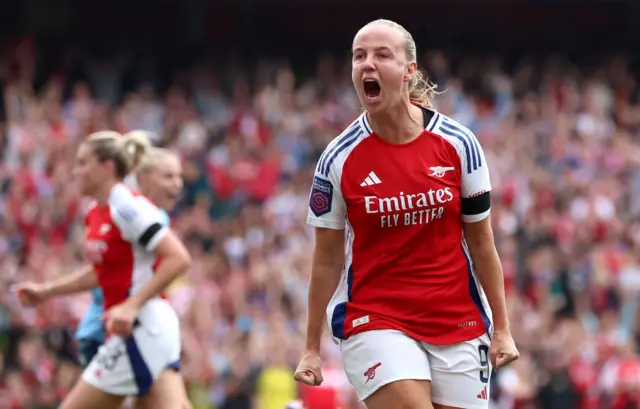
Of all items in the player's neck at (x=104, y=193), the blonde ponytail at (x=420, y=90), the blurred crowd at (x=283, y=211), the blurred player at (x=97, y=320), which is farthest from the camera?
the blurred crowd at (x=283, y=211)

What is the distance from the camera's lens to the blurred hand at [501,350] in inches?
232

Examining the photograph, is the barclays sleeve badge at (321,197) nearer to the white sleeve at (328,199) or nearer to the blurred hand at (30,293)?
the white sleeve at (328,199)

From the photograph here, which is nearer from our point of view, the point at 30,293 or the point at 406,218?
the point at 406,218

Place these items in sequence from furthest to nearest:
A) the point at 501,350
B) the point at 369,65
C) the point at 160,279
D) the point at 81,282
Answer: the point at 81,282
the point at 160,279
the point at 501,350
the point at 369,65

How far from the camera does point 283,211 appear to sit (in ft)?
54.4

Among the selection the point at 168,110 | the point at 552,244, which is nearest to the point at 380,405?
the point at 552,244

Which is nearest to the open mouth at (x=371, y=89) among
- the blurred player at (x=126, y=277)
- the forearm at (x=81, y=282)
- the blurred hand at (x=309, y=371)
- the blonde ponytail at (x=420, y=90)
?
the blonde ponytail at (x=420, y=90)

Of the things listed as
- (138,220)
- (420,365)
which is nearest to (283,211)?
(138,220)

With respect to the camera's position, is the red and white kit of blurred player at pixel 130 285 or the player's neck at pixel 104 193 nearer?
the red and white kit of blurred player at pixel 130 285

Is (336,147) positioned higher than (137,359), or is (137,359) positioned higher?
(336,147)

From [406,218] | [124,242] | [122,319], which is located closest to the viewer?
[406,218]

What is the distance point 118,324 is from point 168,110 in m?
12.0

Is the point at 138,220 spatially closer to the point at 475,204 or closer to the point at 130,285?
the point at 130,285

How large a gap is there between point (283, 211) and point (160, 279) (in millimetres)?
9470
